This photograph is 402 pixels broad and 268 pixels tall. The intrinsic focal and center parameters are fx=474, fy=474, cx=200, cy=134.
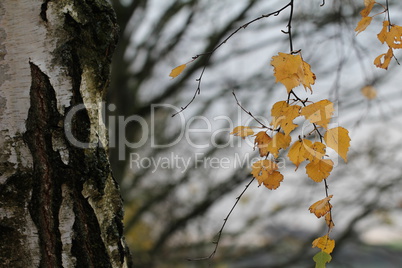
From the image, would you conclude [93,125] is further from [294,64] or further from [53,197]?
[294,64]

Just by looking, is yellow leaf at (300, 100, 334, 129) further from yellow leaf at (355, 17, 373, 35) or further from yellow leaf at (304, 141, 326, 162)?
yellow leaf at (355, 17, 373, 35)

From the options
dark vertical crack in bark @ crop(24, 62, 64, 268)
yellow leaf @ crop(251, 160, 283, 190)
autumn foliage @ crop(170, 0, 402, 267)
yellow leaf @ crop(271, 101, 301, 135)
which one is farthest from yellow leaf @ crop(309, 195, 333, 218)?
dark vertical crack in bark @ crop(24, 62, 64, 268)

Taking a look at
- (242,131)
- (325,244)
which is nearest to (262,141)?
(242,131)

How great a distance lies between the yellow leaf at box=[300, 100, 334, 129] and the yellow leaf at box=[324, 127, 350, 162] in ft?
0.10

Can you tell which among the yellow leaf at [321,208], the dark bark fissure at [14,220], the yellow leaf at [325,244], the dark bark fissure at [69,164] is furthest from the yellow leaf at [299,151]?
the dark bark fissure at [14,220]

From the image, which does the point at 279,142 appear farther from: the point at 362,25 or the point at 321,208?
the point at 362,25

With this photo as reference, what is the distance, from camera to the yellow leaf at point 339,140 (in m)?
1.08

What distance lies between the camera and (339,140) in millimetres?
1091

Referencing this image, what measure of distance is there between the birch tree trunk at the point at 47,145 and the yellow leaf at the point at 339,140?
1.78 ft

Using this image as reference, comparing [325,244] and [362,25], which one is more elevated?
[362,25]

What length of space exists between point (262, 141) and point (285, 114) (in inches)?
5.2

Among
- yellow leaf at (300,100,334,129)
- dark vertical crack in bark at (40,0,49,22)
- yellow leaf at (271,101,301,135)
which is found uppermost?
dark vertical crack in bark at (40,0,49,22)

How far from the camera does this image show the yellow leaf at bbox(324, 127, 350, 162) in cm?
108

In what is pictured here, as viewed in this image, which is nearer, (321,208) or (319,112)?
(319,112)
